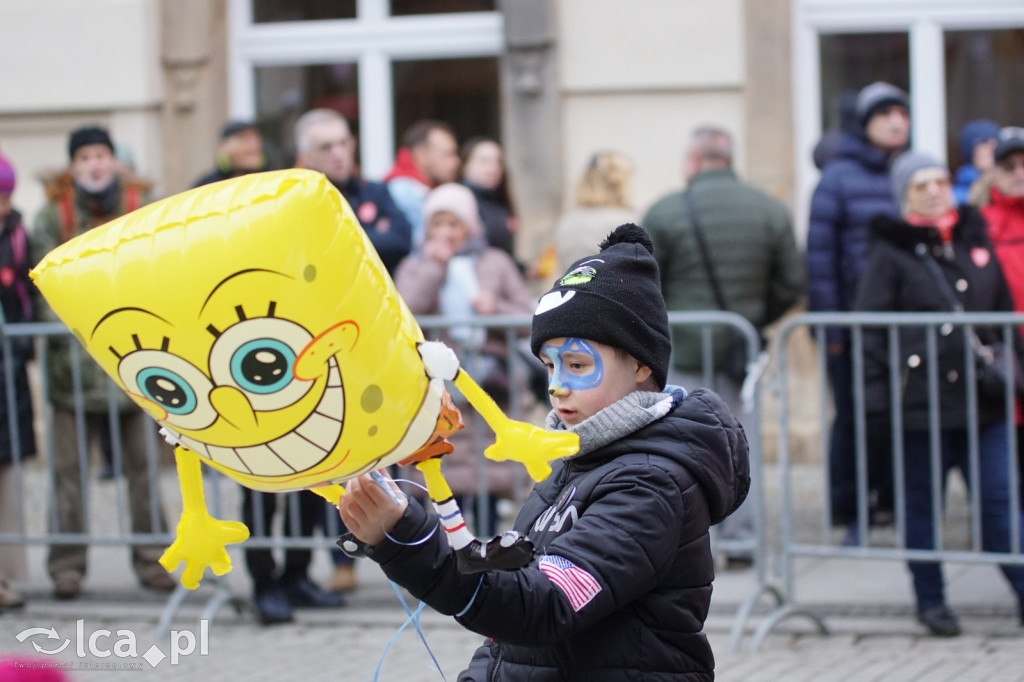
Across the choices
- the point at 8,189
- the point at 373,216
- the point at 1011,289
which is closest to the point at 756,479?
the point at 1011,289

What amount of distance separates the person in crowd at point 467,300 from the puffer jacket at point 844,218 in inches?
66.5

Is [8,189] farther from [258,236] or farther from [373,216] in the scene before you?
[258,236]

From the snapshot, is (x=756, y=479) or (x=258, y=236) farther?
(x=756, y=479)

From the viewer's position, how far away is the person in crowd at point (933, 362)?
225 inches

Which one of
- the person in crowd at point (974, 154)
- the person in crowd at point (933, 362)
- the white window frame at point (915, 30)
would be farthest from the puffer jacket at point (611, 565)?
the white window frame at point (915, 30)

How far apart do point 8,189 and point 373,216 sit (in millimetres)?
1703

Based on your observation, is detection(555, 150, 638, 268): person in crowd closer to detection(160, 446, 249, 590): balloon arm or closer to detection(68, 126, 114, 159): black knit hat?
detection(68, 126, 114, 159): black knit hat

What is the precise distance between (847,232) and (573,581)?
17.3 ft

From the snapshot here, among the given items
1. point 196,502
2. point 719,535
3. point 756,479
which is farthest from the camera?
point 719,535

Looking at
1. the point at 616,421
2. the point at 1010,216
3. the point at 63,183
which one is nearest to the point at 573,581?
the point at 616,421

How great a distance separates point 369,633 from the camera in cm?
606

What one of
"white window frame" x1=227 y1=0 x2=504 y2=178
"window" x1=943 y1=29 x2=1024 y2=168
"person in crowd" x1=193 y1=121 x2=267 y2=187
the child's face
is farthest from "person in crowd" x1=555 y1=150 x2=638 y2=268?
the child's face

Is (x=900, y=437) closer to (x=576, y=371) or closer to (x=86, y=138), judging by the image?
(x=576, y=371)

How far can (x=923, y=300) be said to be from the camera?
5.93 metres
